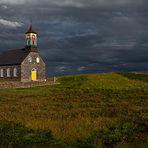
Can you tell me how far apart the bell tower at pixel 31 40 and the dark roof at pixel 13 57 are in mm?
1513

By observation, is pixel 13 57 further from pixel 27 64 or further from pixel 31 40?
pixel 31 40

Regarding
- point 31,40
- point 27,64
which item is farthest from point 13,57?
point 31,40

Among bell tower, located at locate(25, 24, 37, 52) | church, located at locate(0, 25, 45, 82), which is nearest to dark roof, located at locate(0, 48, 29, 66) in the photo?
church, located at locate(0, 25, 45, 82)

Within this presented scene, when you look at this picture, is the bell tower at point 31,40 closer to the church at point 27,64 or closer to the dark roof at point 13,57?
the church at point 27,64

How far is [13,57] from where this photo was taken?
251 feet

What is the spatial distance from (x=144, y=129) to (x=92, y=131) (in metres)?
2.59

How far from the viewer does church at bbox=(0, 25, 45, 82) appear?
7250 cm

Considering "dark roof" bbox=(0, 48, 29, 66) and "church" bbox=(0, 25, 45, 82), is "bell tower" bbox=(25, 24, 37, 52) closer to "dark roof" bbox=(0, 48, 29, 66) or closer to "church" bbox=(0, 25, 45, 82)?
"church" bbox=(0, 25, 45, 82)

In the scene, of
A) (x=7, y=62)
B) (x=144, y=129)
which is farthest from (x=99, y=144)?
(x=7, y=62)

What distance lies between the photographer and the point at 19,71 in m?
72.3

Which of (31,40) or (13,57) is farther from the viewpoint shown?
(13,57)

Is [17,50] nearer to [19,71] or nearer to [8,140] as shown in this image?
[19,71]

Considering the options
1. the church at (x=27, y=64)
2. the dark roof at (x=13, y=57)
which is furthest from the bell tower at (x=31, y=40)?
the dark roof at (x=13, y=57)

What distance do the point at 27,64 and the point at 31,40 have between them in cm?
567
